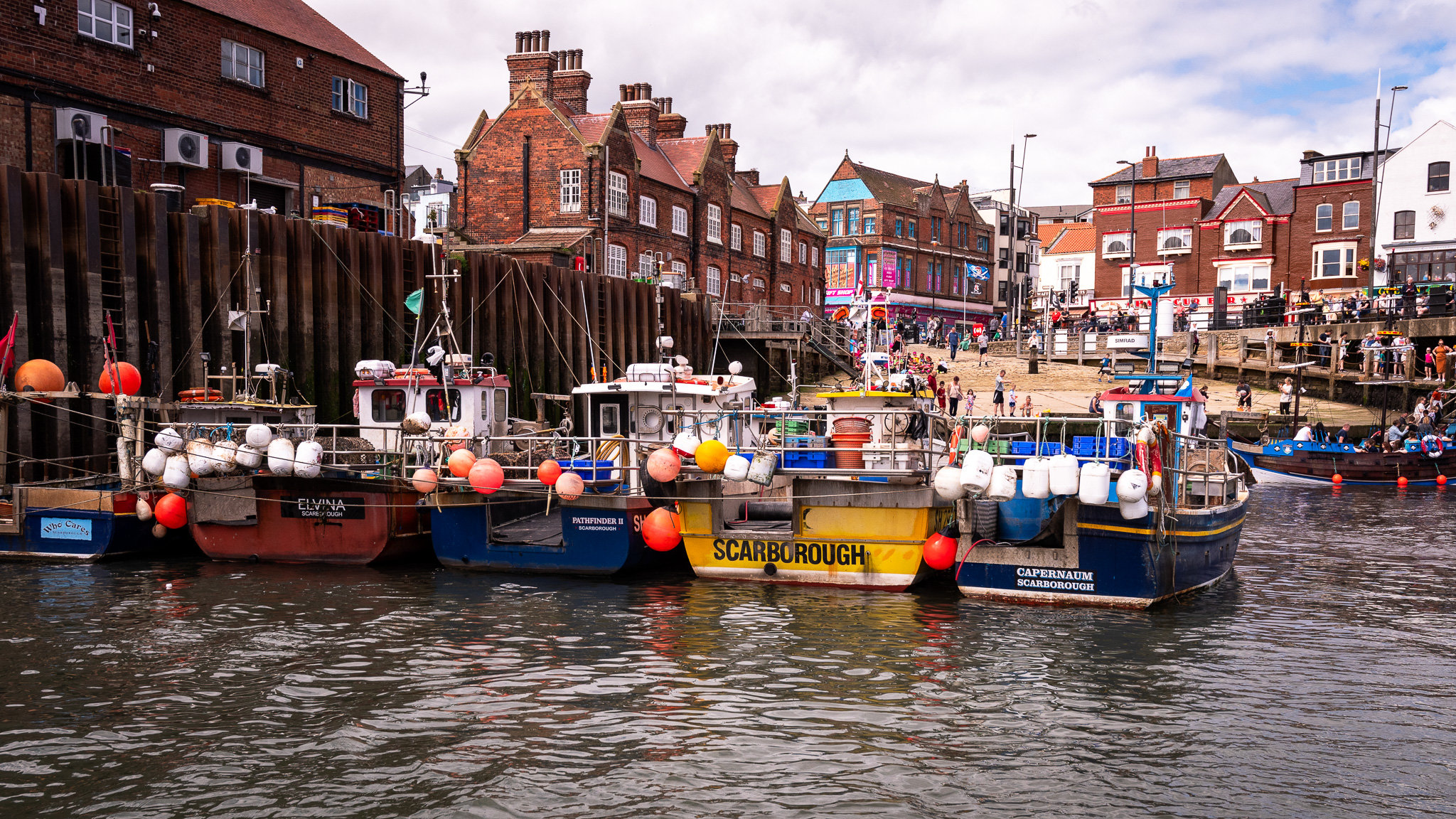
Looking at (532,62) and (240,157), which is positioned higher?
(532,62)

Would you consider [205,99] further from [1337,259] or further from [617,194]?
[1337,259]

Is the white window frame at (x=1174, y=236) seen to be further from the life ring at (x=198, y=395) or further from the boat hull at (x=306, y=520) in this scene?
the life ring at (x=198, y=395)

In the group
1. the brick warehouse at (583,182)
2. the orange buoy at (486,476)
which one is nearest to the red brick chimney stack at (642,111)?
the brick warehouse at (583,182)

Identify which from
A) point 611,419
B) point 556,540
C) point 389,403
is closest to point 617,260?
point 389,403

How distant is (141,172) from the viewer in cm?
3052

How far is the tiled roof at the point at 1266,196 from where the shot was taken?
63.4m

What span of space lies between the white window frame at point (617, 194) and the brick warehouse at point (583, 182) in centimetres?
5

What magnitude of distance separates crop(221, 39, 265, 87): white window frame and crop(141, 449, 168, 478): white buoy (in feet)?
59.5

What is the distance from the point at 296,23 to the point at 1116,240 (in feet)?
163

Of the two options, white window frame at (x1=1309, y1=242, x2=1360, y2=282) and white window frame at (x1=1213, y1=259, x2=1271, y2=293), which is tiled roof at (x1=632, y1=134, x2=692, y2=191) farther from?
white window frame at (x1=1309, y1=242, x2=1360, y2=282)

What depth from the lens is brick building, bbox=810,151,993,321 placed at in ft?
261

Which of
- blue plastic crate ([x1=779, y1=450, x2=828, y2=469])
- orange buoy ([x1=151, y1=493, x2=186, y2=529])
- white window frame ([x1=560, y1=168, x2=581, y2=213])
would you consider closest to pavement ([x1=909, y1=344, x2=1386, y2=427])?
white window frame ([x1=560, y1=168, x2=581, y2=213])

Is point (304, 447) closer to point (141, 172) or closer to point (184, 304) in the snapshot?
point (184, 304)

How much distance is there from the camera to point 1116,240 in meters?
68.4
